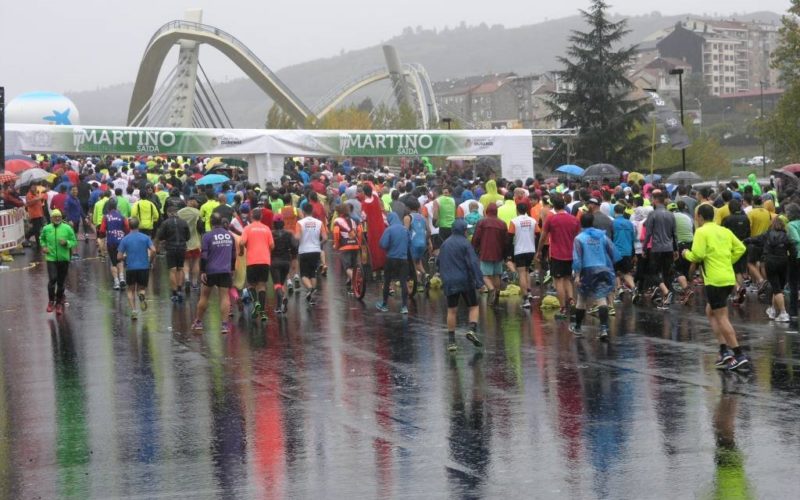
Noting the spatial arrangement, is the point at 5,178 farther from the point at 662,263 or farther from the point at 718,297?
the point at 718,297

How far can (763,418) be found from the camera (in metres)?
10.1

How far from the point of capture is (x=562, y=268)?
1672 cm

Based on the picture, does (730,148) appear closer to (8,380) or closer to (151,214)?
(151,214)

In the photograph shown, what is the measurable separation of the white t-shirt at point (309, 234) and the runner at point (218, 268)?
2.49 metres

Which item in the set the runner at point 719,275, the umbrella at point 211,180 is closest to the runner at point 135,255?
the runner at point 719,275

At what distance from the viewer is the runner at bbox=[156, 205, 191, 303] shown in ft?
62.7

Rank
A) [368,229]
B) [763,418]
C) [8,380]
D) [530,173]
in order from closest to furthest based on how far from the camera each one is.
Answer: [763,418], [8,380], [368,229], [530,173]

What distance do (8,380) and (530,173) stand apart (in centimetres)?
2679

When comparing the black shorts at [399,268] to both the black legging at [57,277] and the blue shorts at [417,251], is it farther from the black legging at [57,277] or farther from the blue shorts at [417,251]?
the black legging at [57,277]

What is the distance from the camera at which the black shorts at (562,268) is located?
54.8 feet

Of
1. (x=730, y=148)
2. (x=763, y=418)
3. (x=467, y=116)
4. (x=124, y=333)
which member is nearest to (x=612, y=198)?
(x=124, y=333)

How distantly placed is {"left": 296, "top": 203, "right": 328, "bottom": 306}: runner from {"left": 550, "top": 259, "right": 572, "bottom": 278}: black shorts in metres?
4.08

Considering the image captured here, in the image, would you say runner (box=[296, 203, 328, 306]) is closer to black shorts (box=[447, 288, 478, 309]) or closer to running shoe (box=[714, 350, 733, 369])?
black shorts (box=[447, 288, 478, 309])


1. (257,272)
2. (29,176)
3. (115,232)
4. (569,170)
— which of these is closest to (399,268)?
(257,272)
